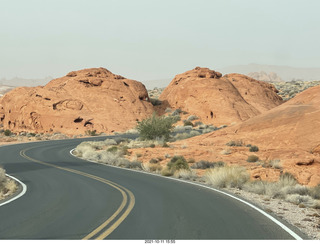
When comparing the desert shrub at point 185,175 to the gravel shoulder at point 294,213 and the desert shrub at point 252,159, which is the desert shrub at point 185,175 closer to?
the gravel shoulder at point 294,213

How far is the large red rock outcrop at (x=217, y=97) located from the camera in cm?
6788

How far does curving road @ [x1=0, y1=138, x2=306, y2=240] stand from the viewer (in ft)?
23.1

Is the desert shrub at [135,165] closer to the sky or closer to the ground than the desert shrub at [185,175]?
closer to the ground

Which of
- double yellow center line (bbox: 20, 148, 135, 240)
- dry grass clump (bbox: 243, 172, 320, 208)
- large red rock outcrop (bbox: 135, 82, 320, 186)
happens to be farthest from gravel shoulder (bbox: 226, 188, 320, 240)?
large red rock outcrop (bbox: 135, 82, 320, 186)

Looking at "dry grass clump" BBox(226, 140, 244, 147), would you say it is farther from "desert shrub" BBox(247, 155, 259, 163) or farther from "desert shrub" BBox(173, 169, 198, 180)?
"desert shrub" BBox(173, 169, 198, 180)

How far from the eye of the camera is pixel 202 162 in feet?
71.7

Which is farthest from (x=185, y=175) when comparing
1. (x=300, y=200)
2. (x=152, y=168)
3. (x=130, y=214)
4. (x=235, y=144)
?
(x=235, y=144)

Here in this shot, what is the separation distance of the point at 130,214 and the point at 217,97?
62902mm

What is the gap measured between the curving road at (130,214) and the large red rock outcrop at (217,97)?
172ft

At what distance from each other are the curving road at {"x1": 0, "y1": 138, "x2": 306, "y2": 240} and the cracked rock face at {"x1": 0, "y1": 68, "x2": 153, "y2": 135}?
4706 cm

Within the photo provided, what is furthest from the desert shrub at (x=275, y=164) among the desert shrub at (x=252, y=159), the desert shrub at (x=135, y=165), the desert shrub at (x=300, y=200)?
the desert shrub at (x=135, y=165)

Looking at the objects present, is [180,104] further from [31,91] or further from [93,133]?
[31,91]

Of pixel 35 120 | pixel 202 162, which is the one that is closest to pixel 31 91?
pixel 35 120
